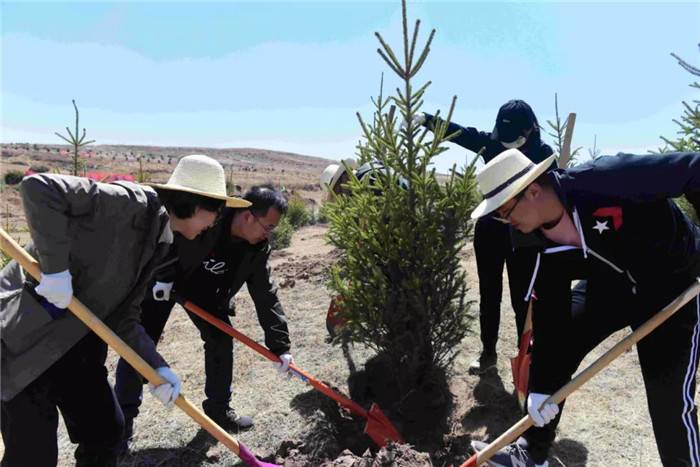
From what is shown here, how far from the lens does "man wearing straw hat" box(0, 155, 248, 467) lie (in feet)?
7.41

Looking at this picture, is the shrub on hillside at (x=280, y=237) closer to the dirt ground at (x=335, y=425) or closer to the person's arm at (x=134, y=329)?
the dirt ground at (x=335, y=425)

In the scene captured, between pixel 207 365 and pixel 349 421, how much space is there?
129 centimetres

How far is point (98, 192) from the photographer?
7.60 ft

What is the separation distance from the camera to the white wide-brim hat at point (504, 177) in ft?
8.64

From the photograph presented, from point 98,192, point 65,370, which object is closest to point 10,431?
point 65,370

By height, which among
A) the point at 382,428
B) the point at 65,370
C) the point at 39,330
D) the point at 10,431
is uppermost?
the point at 39,330

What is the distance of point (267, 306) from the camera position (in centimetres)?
410

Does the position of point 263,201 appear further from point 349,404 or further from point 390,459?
point 390,459

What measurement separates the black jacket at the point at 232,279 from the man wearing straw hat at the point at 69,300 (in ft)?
3.90

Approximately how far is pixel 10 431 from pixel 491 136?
3.94m

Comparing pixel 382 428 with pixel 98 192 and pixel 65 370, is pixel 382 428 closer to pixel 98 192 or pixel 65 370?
pixel 65 370

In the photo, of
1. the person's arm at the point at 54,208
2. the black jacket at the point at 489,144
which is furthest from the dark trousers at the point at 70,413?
the black jacket at the point at 489,144

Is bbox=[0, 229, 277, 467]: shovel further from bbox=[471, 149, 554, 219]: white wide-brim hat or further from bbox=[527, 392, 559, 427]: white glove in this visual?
bbox=[527, 392, 559, 427]: white glove

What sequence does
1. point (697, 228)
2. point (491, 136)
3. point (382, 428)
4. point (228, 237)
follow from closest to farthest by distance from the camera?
point (697, 228)
point (382, 428)
point (228, 237)
point (491, 136)
